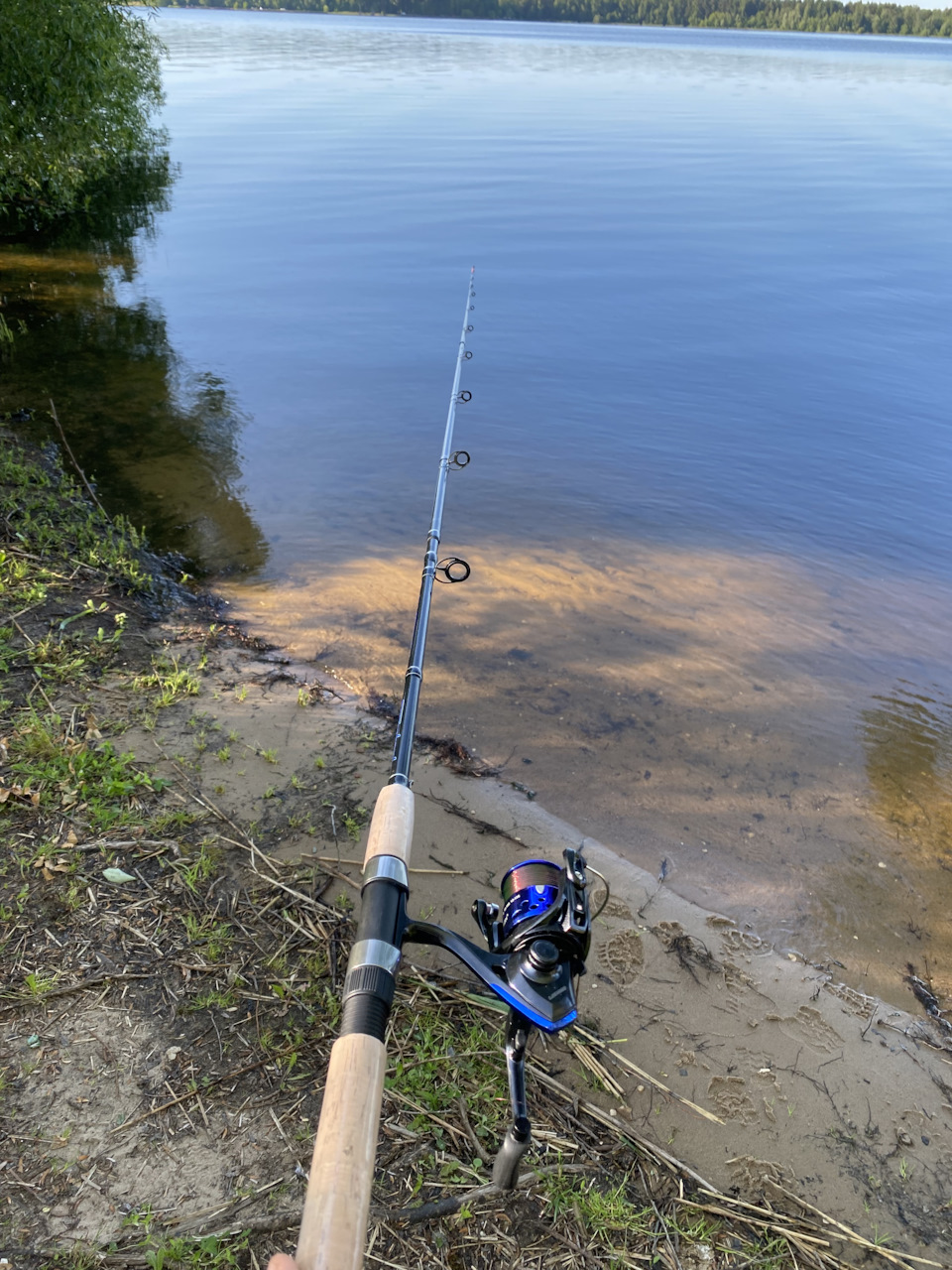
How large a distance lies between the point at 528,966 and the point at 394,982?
0.42m

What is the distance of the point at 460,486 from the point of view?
23.7 feet

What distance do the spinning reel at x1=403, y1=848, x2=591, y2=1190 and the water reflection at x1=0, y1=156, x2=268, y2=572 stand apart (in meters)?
4.39

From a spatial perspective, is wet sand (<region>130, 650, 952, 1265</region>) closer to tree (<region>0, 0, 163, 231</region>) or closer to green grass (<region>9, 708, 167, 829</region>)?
green grass (<region>9, 708, 167, 829</region>)

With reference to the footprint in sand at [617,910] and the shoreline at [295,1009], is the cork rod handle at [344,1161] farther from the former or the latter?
the footprint in sand at [617,910]

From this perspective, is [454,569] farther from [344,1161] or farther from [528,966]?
[344,1161]

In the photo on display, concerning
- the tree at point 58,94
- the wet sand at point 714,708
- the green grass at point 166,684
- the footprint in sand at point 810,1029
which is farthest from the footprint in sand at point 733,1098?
the tree at point 58,94

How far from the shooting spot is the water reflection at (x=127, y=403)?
618 cm

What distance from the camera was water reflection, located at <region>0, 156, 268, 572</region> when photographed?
6.18 metres

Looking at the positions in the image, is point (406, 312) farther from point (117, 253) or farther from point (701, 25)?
point (701, 25)

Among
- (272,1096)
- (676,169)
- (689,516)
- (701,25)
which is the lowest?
(689,516)

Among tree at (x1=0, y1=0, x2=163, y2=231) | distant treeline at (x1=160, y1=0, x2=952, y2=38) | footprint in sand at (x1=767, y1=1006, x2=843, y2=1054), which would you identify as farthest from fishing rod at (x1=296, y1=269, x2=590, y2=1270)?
distant treeline at (x1=160, y1=0, x2=952, y2=38)

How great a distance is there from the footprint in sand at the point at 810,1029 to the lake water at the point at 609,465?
0.47 metres

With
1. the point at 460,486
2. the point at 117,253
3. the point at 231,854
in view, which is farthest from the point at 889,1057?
the point at 117,253

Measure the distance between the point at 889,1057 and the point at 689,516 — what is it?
4841mm
